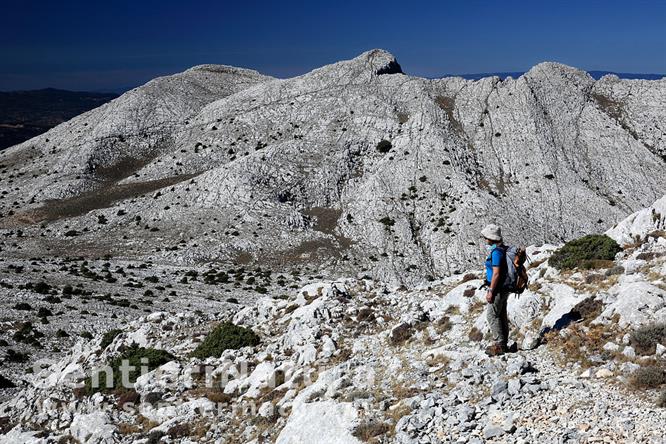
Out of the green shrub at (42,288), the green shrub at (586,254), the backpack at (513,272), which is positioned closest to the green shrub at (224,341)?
the backpack at (513,272)

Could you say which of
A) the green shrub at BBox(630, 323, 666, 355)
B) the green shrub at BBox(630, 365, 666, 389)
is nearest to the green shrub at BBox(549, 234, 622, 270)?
the green shrub at BBox(630, 323, 666, 355)

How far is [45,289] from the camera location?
1763 inches

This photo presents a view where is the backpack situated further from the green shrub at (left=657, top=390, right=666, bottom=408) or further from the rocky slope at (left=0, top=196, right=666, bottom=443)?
the green shrub at (left=657, top=390, right=666, bottom=408)

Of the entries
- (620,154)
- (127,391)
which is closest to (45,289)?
(127,391)

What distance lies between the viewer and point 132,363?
883 inches

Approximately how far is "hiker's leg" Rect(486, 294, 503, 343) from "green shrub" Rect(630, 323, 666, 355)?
3.41 m

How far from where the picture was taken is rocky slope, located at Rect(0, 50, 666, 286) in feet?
235

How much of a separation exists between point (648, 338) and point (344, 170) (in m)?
78.8

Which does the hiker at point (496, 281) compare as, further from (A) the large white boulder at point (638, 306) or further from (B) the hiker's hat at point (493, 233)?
(A) the large white boulder at point (638, 306)

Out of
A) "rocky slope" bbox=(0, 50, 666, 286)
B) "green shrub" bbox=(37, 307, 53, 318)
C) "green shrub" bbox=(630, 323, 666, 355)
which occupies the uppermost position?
"rocky slope" bbox=(0, 50, 666, 286)

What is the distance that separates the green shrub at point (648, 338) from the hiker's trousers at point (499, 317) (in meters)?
3.28

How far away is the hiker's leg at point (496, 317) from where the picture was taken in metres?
14.1

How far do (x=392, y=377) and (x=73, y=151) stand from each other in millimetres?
101335

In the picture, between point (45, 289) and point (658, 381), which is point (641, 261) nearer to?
point (658, 381)
